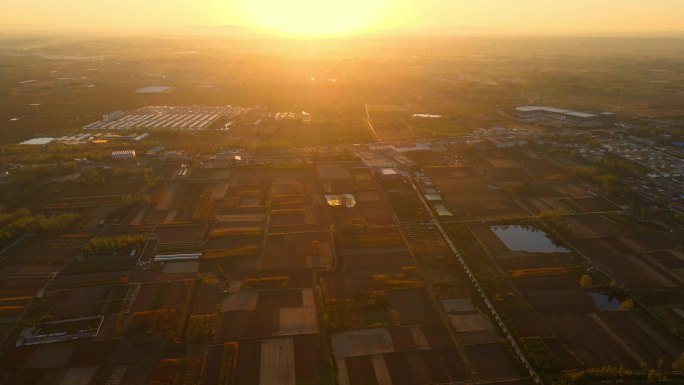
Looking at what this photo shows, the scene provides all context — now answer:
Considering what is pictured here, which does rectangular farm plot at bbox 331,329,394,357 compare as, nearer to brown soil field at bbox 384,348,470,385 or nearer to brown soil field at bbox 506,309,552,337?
brown soil field at bbox 384,348,470,385

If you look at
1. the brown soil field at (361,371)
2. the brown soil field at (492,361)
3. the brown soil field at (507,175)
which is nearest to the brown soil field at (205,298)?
the brown soil field at (361,371)

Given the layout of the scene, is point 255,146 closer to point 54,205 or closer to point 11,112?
point 54,205

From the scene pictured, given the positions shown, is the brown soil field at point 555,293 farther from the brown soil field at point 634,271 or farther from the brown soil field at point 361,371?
the brown soil field at point 361,371

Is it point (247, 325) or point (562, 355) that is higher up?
point (562, 355)

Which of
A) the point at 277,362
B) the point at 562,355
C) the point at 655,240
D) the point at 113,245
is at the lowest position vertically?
the point at 277,362

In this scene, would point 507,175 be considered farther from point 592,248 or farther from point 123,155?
point 123,155

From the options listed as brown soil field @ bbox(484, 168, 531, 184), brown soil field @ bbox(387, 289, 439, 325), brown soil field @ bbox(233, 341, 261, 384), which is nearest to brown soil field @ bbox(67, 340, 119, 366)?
brown soil field @ bbox(233, 341, 261, 384)

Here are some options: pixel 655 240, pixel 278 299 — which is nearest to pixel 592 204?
pixel 655 240

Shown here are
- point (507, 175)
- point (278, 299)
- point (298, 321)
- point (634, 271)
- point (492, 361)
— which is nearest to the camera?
point (492, 361)

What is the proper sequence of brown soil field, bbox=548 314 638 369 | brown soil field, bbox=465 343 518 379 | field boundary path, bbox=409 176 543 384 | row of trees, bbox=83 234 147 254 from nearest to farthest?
1. brown soil field, bbox=465 343 518 379
2. field boundary path, bbox=409 176 543 384
3. brown soil field, bbox=548 314 638 369
4. row of trees, bbox=83 234 147 254

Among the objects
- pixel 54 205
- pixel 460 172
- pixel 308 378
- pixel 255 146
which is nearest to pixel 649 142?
pixel 460 172
